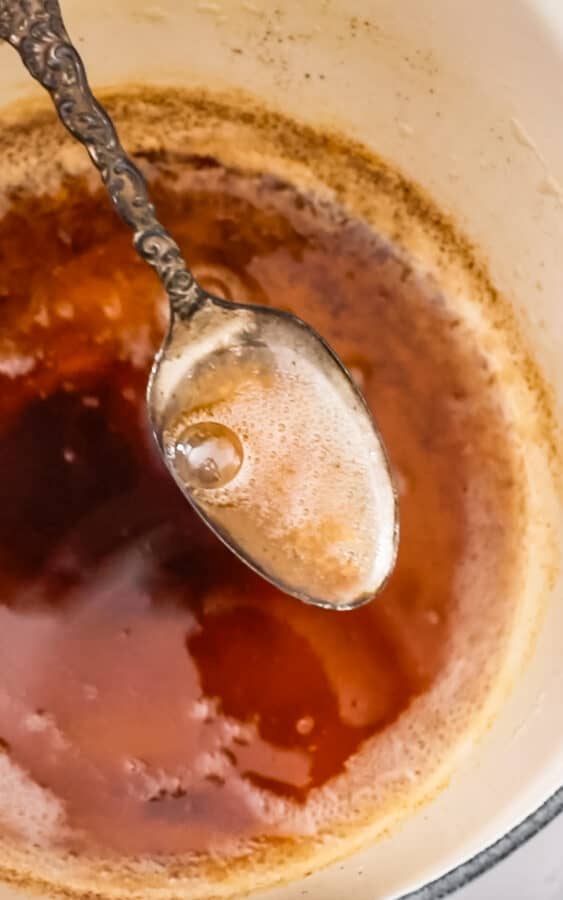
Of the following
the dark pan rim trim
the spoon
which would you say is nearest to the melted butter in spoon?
the spoon

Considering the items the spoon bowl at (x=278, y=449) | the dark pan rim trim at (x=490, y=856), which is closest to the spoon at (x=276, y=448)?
the spoon bowl at (x=278, y=449)

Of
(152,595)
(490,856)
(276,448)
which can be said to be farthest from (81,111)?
(490,856)

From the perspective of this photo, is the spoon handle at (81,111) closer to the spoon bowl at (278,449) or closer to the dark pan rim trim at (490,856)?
the spoon bowl at (278,449)

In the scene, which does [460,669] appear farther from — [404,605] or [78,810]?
[78,810]

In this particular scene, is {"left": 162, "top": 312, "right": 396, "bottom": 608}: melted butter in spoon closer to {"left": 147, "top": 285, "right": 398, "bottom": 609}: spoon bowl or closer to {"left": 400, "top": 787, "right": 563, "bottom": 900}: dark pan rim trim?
{"left": 147, "top": 285, "right": 398, "bottom": 609}: spoon bowl

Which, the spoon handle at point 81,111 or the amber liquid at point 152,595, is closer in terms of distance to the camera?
the spoon handle at point 81,111

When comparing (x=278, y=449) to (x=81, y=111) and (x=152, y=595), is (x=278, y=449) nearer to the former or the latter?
(x=152, y=595)
